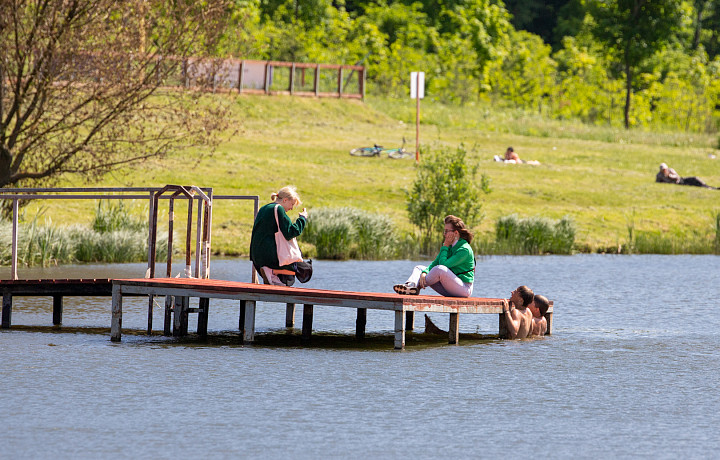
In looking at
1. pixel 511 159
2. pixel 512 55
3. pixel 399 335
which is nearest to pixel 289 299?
pixel 399 335

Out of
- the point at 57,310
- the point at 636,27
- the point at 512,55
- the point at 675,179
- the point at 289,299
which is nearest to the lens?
the point at 289,299

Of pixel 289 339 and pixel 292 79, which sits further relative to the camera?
pixel 292 79

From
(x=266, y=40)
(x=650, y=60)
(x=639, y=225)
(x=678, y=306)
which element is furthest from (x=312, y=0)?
(x=678, y=306)

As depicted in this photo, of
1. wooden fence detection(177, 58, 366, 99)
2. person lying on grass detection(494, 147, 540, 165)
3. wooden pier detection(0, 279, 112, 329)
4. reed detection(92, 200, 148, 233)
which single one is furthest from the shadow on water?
wooden fence detection(177, 58, 366, 99)

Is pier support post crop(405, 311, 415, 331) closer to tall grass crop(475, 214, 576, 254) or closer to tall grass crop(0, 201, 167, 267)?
tall grass crop(0, 201, 167, 267)

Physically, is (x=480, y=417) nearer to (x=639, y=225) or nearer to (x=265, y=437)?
(x=265, y=437)

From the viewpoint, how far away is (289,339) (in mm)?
15633

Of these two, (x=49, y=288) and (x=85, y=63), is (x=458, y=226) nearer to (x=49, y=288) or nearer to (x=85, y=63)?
(x=49, y=288)

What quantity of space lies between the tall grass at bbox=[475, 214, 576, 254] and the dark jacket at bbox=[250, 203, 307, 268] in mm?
14119

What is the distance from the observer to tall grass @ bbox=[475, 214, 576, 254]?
29531 mm

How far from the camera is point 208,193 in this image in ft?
57.0

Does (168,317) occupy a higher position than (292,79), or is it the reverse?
(292,79)

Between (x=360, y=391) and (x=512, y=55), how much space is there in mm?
67869

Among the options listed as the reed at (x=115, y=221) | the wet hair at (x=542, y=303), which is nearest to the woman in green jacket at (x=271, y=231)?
the wet hair at (x=542, y=303)
